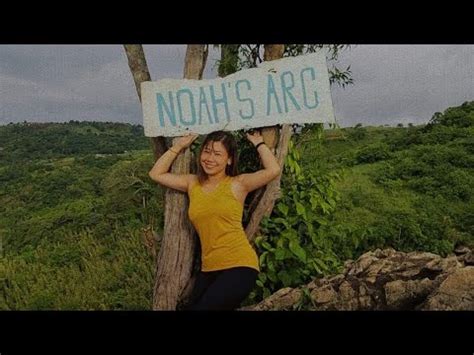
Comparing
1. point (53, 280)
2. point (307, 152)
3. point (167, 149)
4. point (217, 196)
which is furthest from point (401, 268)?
point (53, 280)

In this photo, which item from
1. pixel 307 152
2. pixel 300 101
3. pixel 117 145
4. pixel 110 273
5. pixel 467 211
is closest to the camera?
pixel 300 101

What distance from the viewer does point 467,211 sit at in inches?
319

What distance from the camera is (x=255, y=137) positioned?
406 cm

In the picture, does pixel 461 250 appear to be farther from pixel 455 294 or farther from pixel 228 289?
pixel 228 289

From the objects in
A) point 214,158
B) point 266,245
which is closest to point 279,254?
point 266,245

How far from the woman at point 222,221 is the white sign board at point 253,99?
27 centimetres

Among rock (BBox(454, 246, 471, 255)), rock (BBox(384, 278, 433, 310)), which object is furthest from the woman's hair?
rock (BBox(454, 246, 471, 255))

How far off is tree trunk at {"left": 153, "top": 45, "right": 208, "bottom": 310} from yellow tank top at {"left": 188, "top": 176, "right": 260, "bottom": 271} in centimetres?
50

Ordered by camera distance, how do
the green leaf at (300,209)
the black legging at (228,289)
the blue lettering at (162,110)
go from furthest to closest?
the green leaf at (300,209) → the blue lettering at (162,110) → the black legging at (228,289)

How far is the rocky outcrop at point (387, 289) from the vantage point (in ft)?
12.8

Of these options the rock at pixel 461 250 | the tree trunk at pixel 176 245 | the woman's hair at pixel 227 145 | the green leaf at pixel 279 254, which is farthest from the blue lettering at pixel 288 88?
the rock at pixel 461 250

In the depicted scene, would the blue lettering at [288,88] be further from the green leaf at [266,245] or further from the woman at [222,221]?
the green leaf at [266,245]
